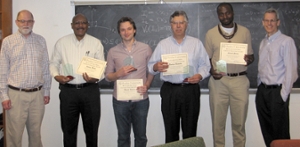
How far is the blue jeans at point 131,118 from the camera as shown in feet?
11.0

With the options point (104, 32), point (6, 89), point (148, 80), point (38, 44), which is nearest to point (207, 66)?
point (148, 80)

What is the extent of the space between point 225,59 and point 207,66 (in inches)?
8.5

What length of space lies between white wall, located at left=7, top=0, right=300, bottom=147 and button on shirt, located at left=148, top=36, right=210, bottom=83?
36.6 inches

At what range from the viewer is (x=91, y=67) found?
3.27 m

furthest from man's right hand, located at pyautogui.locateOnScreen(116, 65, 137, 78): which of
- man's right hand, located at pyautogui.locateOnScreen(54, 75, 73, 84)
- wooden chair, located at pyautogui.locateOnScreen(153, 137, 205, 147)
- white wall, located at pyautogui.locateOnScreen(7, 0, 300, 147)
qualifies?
wooden chair, located at pyautogui.locateOnScreen(153, 137, 205, 147)

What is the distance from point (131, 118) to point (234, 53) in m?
1.37

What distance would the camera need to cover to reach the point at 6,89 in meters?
3.37

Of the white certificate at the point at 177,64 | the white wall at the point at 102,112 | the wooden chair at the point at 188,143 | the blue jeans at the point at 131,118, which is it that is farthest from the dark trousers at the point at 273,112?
the wooden chair at the point at 188,143

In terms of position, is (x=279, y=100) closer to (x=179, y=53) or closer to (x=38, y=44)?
(x=179, y=53)

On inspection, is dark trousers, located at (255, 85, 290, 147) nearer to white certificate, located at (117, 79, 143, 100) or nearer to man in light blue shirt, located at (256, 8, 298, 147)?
man in light blue shirt, located at (256, 8, 298, 147)

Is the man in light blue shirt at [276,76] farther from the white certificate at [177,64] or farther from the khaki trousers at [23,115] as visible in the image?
the khaki trousers at [23,115]

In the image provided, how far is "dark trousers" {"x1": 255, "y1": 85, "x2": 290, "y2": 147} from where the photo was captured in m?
3.29

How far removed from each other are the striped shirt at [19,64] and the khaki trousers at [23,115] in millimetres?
97

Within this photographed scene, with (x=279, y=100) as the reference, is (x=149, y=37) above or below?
above
